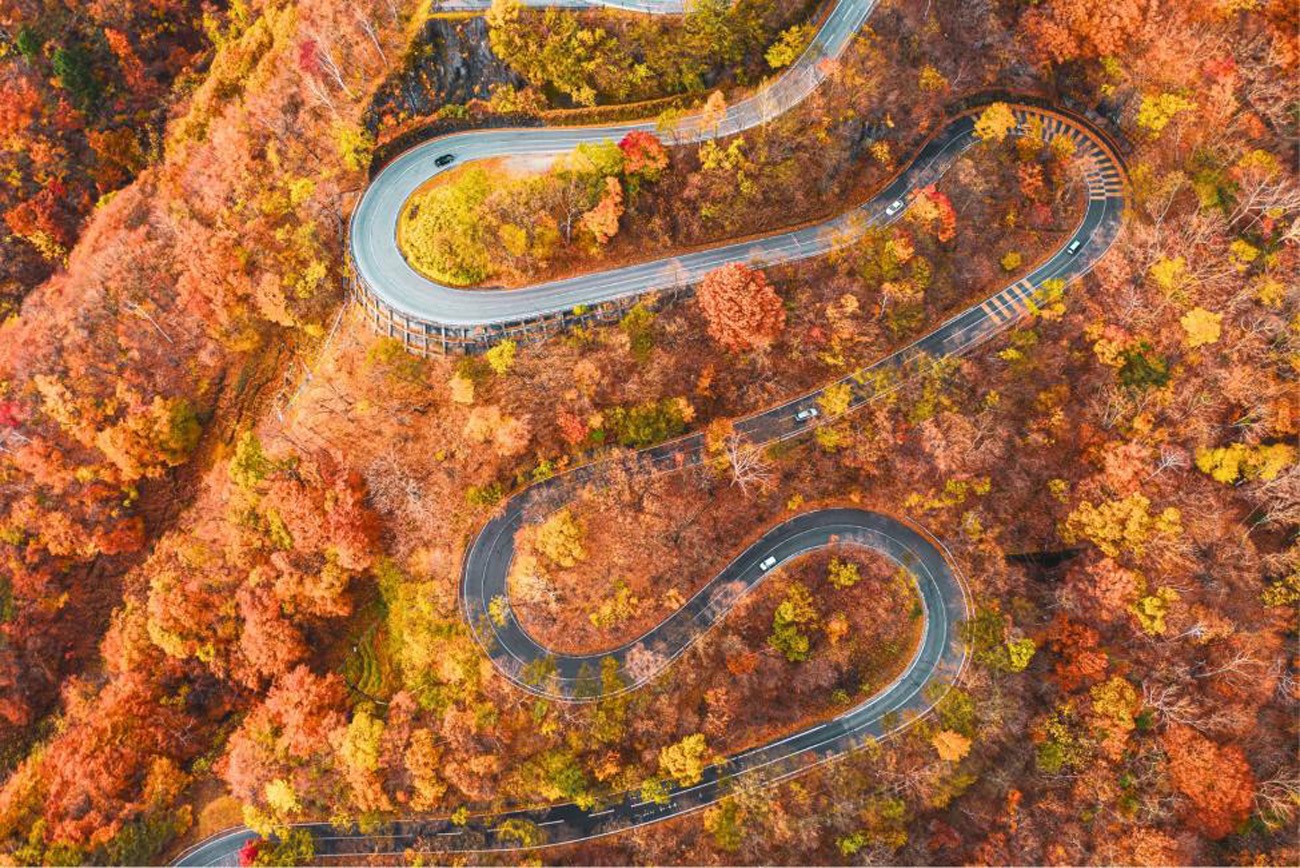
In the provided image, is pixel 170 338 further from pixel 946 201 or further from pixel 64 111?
pixel 946 201

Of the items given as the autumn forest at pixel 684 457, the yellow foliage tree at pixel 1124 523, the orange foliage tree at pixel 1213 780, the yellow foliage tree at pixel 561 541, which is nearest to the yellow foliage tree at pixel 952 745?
the autumn forest at pixel 684 457

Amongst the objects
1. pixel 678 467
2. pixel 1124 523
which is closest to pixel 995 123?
pixel 1124 523

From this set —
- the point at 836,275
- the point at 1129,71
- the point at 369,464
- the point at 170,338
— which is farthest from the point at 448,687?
the point at 1129,71

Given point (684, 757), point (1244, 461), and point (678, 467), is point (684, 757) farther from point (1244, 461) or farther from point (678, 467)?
point (1244, 461)

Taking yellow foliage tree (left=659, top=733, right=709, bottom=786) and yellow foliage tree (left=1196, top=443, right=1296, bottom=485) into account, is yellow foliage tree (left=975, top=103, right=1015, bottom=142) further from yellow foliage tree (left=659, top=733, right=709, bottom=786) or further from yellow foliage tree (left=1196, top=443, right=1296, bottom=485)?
yellow foliage tree (left=659, top=733, right=709, bottom=786)

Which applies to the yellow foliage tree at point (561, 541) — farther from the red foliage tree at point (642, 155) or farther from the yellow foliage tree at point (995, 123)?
the yellow foliage tree at point (995, 123)

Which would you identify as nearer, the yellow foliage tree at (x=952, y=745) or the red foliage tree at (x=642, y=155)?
the yellow foliage tree at (x=952, y=745)

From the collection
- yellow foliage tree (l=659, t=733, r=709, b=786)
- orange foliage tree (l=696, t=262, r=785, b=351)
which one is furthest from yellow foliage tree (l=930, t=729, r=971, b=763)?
orange foliage tree (l=696, t=262, r=785, b=351)
